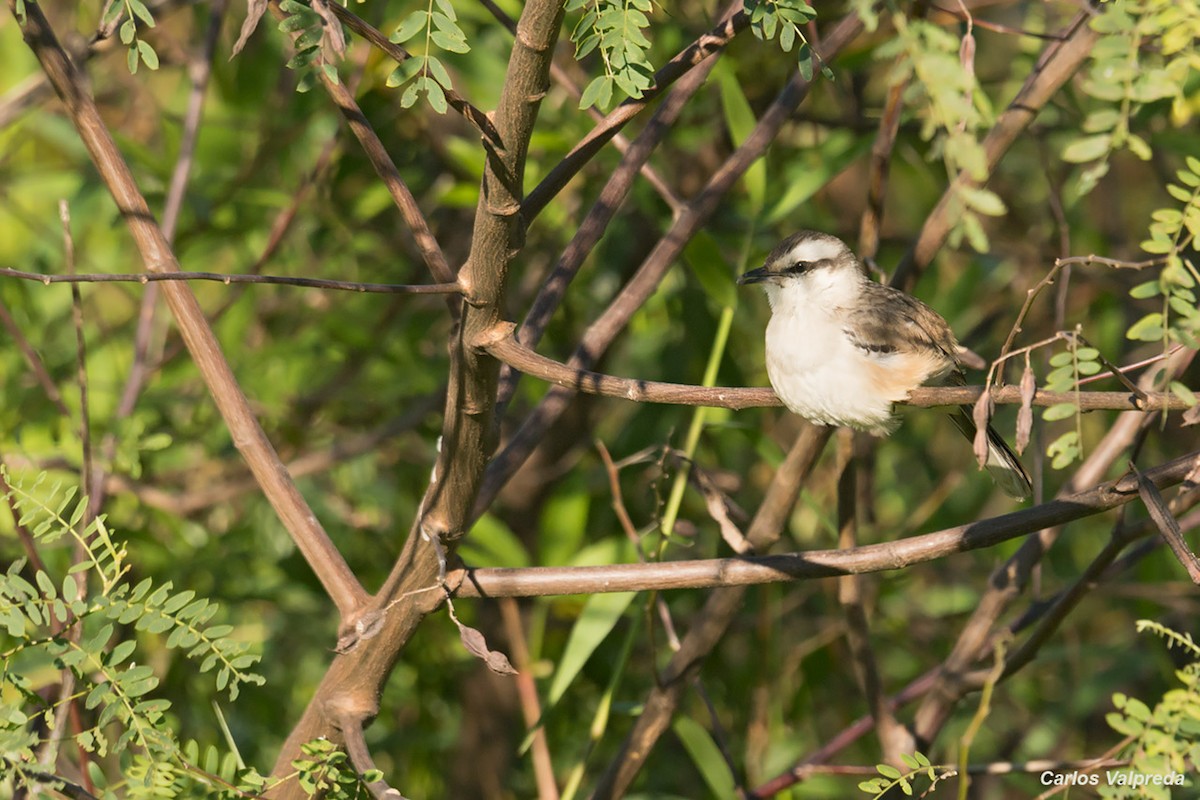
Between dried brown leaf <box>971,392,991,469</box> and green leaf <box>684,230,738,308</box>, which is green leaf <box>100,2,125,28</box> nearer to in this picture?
dried brown leaf <box>971,392,991,469</box>

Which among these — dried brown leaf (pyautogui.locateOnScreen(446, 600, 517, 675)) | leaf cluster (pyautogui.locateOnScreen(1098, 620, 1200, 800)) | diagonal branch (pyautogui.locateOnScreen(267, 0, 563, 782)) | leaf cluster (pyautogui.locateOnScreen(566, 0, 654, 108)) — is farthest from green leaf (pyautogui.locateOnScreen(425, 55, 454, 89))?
leaf cluster (pyautogui.locateOnScreen(1098, 620, 1200, 800))

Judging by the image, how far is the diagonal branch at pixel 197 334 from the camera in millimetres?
2430

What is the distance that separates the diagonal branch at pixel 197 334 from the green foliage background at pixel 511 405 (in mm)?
→ 1407

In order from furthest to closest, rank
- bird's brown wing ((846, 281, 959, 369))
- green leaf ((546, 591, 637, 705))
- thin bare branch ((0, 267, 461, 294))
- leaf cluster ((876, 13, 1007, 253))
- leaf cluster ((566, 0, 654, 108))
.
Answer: green leaf ((546, 591, 637, 705))
bird's brown wing ((846, 281, 959, 369))
leaf cluster ((566, 0, 654, 108))
thin bare branch ((0, 267, 461, 294))
leaf cluster ((876, 13, 1007, 253))

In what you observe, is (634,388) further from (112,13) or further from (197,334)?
(112,13)

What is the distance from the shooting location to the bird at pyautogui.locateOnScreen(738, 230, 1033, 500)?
2.78 meters

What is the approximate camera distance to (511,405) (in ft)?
15.2

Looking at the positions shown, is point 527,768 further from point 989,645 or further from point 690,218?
point 690,218

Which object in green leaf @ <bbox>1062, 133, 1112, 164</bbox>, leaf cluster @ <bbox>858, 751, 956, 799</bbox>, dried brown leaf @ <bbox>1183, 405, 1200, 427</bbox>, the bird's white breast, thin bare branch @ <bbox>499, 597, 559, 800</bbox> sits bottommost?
thin bare branch @ <bbox>499, 597, 559, 800</bbox>

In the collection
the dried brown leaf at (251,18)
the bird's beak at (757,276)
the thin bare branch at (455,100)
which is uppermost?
the dried brown leaf at (251,18)

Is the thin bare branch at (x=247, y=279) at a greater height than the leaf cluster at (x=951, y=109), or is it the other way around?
the leaf cluster at (x=951, y=109)

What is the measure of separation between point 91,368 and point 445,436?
268cm

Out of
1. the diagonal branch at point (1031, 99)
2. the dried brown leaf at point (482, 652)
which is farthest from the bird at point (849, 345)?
the dried brown leaf at point (482, 652)

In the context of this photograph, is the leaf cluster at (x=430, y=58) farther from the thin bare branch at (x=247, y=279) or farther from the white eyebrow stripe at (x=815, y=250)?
the white eyebrow stripe at (x=815, y=250)
